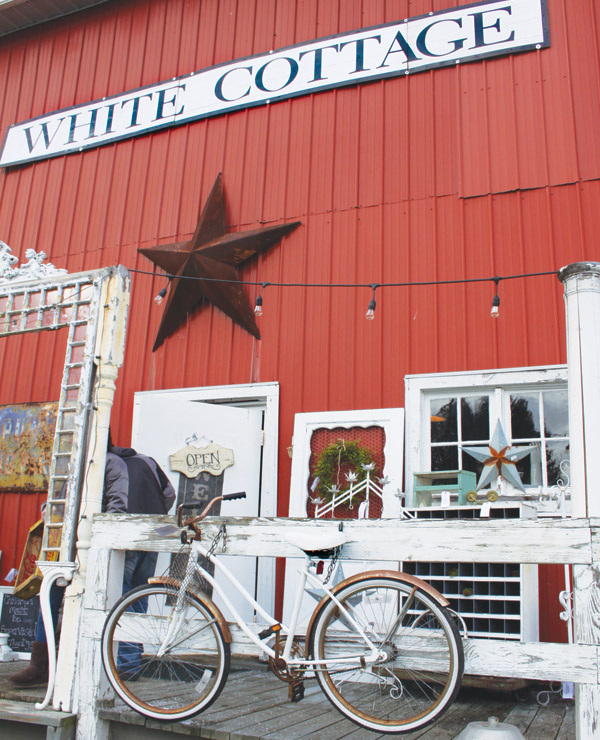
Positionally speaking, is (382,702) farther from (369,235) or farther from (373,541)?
(369,235)

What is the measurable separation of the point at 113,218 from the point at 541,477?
4842mm

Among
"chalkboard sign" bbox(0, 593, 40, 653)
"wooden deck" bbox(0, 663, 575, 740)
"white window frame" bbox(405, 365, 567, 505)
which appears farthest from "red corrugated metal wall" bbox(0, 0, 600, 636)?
"wooden deck" bbox(0, 663, 575, 740)

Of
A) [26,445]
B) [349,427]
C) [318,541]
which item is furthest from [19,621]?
[318,541]

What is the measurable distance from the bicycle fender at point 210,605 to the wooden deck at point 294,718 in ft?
1.38

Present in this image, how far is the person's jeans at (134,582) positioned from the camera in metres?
3.96

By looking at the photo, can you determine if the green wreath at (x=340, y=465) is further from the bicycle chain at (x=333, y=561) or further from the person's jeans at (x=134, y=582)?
the bicycle chain at (x=333, y=561)

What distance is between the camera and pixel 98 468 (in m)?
3.82

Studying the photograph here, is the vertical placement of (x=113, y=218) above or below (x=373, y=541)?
above

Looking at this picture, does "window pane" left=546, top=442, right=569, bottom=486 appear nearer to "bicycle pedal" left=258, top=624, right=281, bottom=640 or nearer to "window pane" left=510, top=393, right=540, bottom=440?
"window pane" left=510, top=393, right=540, bottom=440

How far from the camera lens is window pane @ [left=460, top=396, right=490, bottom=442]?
5.07 metres

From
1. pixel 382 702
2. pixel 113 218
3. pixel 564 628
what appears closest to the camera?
pixel 382 702

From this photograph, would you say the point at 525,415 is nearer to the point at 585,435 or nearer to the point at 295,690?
the point at 585,435

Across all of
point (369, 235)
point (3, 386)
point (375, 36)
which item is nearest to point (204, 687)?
point (369, 235)

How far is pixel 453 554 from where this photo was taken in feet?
9.52
